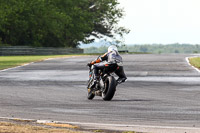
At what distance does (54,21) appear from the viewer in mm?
86375

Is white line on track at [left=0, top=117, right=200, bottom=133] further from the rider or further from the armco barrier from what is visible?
the armco barrier

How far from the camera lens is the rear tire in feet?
50.5

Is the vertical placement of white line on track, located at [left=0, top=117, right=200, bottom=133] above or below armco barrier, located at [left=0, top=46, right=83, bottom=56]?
above

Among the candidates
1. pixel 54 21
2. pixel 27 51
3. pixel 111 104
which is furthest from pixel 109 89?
pixel 54 21

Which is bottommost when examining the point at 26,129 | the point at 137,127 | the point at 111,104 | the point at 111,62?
the point at 111,104

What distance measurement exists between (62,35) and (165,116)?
259 ft

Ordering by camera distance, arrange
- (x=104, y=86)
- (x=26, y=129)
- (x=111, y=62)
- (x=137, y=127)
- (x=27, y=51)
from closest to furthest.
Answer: (x=26, y=129), (x=137, y=127), (x=111, y=62), (x=104, y=86), (x=27, y=51)

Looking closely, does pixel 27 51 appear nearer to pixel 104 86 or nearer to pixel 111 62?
pixel 104 86

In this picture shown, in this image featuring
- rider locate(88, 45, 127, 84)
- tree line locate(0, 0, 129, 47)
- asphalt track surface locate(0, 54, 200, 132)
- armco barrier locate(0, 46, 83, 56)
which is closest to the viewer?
asphalt track surface locate(0, 54, 200, 132)

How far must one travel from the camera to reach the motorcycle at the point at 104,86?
15.5m

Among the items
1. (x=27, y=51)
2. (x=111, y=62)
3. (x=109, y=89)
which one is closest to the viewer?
(x=109, y=89)

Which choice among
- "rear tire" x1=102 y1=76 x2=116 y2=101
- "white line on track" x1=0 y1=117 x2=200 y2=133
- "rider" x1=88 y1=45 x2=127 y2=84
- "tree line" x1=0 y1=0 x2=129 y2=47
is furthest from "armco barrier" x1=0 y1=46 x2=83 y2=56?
"white line on track" x1=0 y1=117 x2=200 y2=133

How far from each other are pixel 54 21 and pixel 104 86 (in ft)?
233

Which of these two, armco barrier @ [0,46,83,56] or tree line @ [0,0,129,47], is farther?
tree line @ [0,0,129,47]
